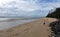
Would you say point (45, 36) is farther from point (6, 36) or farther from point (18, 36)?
point (6, 36)

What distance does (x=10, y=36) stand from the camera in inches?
745

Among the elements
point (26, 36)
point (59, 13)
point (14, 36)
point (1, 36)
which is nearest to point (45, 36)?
point (26, 36)

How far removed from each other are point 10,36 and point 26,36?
2028 millimetres

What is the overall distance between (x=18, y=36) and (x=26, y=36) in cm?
86

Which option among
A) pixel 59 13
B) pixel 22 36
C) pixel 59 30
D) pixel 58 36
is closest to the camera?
pixel 58 36

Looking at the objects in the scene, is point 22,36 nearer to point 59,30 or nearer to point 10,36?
point 10,36

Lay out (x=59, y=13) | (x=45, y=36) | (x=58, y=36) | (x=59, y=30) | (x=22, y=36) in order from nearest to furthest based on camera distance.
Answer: (x=58, y=36) → (x=59, y=30) → (x=45, y=36) → (x=22, y=36) → (x=59, y=13)

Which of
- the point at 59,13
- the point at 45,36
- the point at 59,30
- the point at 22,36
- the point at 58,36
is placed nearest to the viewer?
the point at 58,36

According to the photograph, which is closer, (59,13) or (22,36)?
(22,36)

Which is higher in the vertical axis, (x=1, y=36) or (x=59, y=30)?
(x=59, y=30)

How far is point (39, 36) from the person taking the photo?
1716 centimetres

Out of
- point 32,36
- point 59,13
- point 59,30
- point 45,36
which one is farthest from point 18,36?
point 59,13

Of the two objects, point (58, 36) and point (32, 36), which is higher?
point (58, 36)

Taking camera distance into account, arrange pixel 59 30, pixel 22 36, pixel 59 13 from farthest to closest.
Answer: pixel 59 13, pixel 22 36, pixel 59 30
